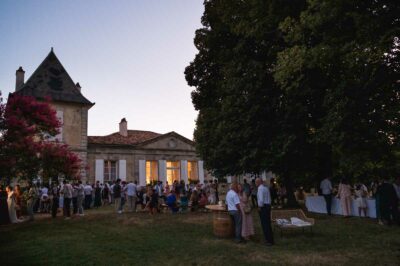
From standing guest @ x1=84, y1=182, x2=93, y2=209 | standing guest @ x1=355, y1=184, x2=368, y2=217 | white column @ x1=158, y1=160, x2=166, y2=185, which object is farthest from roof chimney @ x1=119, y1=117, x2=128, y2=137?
standing guest @ x1=355, y1=184, x2=368, y2=217

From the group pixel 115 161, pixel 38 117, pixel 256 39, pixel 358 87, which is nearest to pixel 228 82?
pixel 256 39

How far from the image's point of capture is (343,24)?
10703 millimetres

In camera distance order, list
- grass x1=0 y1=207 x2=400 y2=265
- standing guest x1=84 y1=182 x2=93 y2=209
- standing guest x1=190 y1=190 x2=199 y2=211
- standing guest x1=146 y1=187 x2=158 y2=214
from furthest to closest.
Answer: standing guest x1=84 y1=182 x2=93 y2=209
standing guest x1=190 y1=190 x2=199 y2=211
standing guest x1=146 y1=187 x2=158 y2=214
grass x1=0 y1=207 x2=400 y2=265

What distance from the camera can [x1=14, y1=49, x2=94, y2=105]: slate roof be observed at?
25469 mm

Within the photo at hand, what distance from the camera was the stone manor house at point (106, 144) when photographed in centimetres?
2598

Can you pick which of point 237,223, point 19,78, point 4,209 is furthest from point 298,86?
point 19,78

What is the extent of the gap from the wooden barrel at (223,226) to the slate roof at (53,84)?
66.6 feet

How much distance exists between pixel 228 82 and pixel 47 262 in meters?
11.6

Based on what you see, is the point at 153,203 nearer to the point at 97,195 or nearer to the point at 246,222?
the point at 97,195

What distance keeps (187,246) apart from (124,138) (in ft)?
78.7

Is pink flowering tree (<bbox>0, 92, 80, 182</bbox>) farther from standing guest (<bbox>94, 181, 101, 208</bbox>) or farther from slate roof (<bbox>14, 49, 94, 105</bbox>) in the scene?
slate roof (<bbox>14, 49, 94, 105</bbox>)

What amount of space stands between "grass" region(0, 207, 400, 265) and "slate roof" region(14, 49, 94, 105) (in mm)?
15838

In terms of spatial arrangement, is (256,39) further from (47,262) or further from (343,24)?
(47,262)

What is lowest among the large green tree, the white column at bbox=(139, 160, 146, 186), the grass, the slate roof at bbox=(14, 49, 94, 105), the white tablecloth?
the grass
